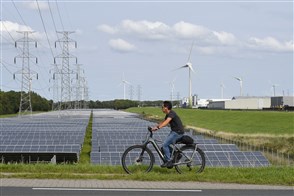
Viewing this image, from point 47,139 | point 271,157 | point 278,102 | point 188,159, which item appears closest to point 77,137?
point 47,139

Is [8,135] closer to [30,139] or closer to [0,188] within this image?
[30,139]

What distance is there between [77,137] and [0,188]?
36.9m

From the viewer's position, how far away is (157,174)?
14062 millimetres

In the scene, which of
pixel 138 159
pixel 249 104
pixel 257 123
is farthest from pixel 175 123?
pixel 249 104

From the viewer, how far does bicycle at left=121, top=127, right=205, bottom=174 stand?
14640mm

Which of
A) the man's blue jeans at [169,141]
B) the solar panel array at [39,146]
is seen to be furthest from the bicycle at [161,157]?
the solar panel array at [39,146]

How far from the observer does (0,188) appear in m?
11.9

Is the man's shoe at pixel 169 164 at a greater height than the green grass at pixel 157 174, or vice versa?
the man's shoe at pixel 169 164

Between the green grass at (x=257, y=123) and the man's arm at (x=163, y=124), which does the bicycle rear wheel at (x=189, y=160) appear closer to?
the man's arm at (x=163, y=124)

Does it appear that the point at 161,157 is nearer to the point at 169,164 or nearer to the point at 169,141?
the point at 169,164

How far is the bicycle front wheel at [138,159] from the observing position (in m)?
14.6

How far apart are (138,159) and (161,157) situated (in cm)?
64

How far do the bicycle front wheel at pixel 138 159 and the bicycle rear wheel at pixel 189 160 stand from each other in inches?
30.1

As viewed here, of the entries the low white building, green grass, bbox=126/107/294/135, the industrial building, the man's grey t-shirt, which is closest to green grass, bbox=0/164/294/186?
the man's grey t-shirt
